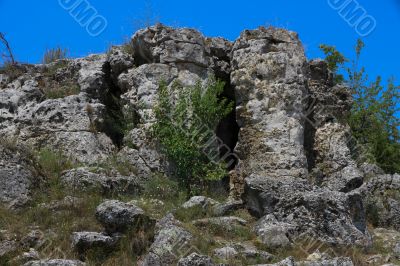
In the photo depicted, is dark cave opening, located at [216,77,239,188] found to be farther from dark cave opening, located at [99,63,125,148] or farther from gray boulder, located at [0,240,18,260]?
gray boulder, located at [0,240,18,260]

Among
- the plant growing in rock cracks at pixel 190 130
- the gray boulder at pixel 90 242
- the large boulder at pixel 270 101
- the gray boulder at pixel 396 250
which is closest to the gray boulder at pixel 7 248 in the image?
the gray boulder at pixel 90 242

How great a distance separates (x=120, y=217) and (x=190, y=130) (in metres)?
3.68

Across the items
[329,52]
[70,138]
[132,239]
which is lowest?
[132,239]

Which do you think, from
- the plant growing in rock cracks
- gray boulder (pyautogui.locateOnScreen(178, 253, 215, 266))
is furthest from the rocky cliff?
gray boulder (pyautogui.locateOnScreen(178, 253, 215, 266))

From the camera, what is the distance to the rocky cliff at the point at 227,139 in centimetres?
1070

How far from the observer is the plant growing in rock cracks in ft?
41.7

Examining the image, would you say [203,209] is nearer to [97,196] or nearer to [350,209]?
[97,196]

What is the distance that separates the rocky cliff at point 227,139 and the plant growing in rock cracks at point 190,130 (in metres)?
0.32

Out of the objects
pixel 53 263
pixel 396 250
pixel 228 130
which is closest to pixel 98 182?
pixel 53 263

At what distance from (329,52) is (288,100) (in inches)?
595

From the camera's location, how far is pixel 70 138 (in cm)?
1336

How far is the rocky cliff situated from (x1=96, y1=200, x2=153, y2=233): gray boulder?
0.06 ft

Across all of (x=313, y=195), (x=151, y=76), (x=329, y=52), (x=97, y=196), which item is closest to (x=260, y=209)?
(x=313, y=195)

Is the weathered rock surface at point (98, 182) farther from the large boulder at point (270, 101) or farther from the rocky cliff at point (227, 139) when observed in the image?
the large boulder at point (270, 101)
